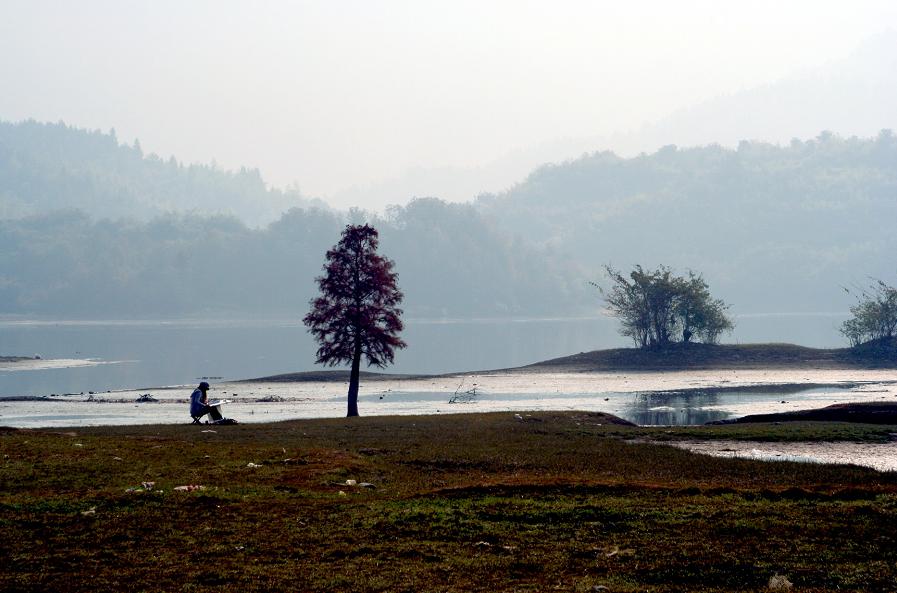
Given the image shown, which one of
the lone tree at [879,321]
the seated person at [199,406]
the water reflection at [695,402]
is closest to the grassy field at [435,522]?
the seated person at [199,406]

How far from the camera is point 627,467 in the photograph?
27.9 m

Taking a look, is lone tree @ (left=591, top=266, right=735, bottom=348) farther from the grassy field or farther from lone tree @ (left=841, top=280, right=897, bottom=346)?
the grassy field

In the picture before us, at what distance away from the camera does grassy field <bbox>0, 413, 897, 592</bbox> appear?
49.8 ft

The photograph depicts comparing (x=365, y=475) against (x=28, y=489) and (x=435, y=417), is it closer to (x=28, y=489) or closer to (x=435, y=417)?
(x=28, y=489)

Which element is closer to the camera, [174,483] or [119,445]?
[174,483]

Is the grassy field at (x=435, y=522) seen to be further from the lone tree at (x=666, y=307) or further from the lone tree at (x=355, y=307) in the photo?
the lone tree at (x=666, y=307)

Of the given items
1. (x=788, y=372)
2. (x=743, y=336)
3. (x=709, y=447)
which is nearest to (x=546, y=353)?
(x=743, y=336)

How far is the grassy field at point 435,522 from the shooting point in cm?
1518

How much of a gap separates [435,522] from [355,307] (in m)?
38.6

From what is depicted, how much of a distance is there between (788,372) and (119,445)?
76.3 meters

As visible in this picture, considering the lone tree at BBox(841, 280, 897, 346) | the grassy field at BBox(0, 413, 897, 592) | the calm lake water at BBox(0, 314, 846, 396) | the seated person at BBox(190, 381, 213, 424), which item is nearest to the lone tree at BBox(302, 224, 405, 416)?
the seated person at BBox(190, 381, 213, 424)

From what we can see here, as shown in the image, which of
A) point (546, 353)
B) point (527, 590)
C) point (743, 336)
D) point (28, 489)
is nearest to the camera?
point (527, 590)

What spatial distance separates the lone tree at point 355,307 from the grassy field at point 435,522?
25.4 m

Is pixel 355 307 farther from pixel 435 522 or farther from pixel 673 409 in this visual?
pixel 435 522
